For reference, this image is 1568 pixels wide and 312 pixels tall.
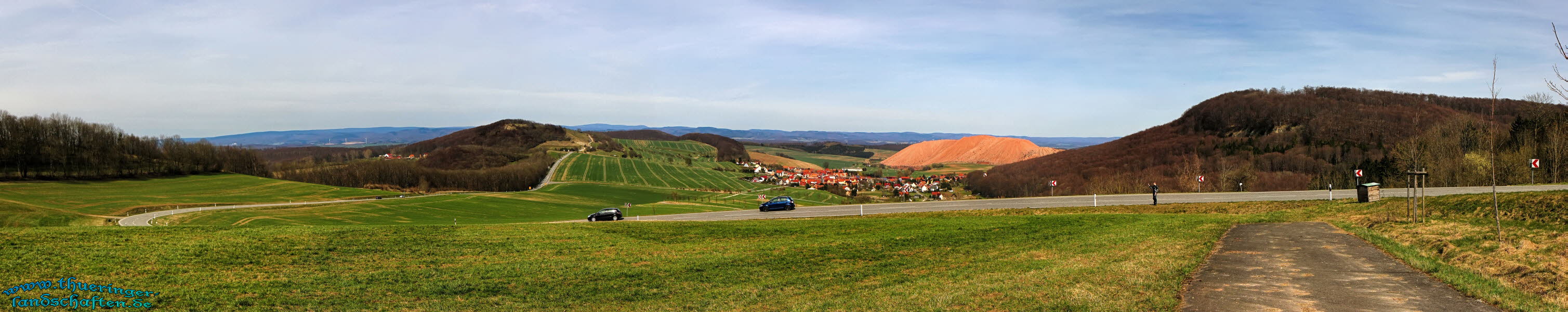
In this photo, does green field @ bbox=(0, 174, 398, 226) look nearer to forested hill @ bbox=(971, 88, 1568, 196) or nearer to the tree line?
the tree line

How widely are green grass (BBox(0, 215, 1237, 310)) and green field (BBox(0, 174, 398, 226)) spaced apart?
35761 mm

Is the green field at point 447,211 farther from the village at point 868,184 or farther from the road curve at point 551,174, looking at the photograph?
the village at point 868,184

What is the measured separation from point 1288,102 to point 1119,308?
6320 inches

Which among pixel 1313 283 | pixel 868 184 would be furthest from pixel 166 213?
pixel 868 184

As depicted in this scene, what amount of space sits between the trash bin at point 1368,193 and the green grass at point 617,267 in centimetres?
1776

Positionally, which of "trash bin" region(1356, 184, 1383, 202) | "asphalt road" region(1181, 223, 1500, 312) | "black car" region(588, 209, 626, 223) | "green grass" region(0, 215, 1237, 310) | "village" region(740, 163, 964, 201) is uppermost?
"trash bin" region(1356, 184, 1383, 202)

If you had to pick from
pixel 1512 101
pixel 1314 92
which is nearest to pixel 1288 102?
pixel 1314 92

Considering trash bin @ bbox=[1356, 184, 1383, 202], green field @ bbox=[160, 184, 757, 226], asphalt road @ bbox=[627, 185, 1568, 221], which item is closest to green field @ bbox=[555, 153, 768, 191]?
green field @ bbox=[160, 184, 757, 226]

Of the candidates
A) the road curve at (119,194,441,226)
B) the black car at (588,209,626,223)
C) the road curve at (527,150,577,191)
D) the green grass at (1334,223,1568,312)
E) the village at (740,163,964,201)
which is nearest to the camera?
the green grass at (1334,223,1568,312)

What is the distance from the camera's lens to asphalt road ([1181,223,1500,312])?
30.9 feet

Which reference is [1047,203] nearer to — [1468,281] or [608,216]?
[608,216]

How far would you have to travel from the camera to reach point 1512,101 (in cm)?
13038

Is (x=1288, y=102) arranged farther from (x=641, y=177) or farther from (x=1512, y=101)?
(x=641, y=177)

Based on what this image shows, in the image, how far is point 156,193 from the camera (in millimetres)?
78312
